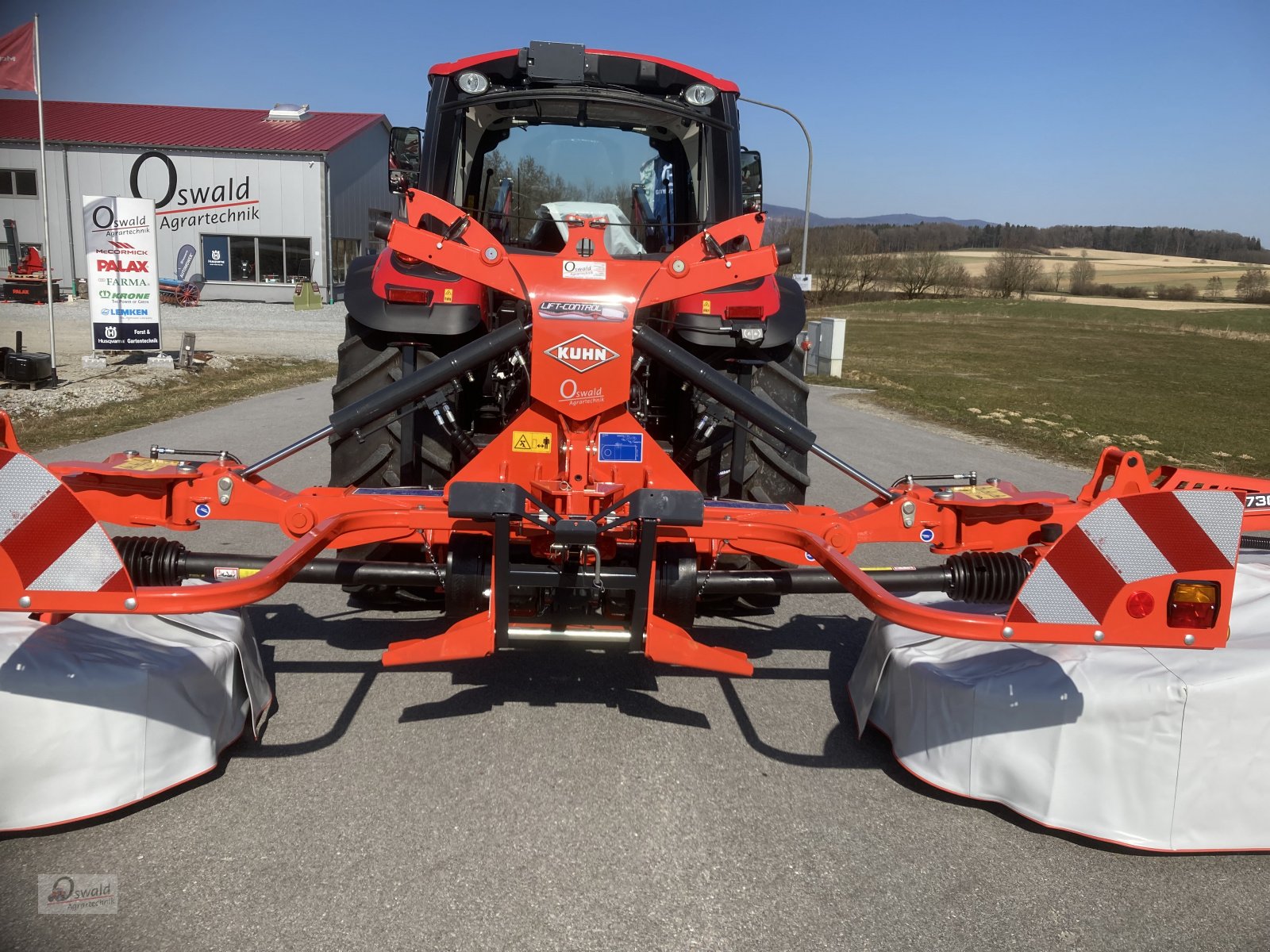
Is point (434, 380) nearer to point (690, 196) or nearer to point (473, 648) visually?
point (473, 648)

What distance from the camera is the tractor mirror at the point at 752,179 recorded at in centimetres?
521

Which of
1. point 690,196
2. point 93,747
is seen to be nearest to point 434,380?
point 93,747

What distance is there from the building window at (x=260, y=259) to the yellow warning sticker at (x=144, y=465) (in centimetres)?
3197

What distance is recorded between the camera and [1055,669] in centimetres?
313

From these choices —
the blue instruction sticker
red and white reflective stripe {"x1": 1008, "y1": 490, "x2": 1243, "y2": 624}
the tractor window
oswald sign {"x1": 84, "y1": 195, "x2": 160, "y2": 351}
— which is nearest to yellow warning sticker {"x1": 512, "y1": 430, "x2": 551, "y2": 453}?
the blue instruction sticker

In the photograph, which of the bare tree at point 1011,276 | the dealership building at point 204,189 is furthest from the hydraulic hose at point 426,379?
the bare tree at point 1011,276

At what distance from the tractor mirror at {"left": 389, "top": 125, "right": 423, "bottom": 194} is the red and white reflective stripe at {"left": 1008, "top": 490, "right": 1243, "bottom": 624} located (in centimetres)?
364

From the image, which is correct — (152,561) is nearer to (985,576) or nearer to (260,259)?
(985,576)

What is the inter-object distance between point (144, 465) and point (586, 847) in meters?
2.12

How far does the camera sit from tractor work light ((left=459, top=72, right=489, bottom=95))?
4688mm

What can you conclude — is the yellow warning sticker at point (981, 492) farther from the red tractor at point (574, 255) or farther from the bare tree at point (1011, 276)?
the bare tree at point (1011, 276)

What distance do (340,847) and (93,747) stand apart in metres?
0.76

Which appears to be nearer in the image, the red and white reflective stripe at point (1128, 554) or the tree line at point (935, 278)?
the red and white reflective stripe at point (1128, 554)

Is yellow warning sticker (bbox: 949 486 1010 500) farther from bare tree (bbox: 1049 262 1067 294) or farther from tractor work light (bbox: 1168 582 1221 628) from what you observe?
bare tree (bbox: 1049 262 1067 294)
